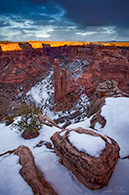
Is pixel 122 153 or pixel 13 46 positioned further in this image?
pixel 13 46

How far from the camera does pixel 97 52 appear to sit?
37125mm

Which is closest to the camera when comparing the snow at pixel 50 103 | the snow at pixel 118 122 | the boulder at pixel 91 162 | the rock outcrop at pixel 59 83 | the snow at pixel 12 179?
the snow at pixel 12 179

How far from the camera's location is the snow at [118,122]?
8750mm

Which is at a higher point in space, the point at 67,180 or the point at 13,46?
the point at 13,46

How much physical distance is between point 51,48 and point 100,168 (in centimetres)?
11724

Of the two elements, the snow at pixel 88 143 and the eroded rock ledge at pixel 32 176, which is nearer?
the eroded rock ledge at pixel 32 176

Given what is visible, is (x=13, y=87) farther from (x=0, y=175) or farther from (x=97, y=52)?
(x=0, y=175)

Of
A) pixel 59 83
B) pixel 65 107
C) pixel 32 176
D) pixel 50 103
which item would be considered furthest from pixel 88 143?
pixel 50 103

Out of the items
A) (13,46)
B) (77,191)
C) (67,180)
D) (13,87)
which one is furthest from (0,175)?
(13,46)

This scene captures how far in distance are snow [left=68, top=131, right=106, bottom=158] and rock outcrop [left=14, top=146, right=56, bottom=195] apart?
2.20 metres

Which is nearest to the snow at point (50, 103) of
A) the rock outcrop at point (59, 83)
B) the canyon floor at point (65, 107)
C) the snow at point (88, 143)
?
the canyon floor at point (65, 107)

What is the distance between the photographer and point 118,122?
10.5 meters

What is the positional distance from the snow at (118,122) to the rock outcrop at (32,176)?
5188 mm

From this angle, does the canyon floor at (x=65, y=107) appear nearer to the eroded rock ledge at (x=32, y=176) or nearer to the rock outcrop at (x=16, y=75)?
the rock outcrop at (x=16, y=75)
